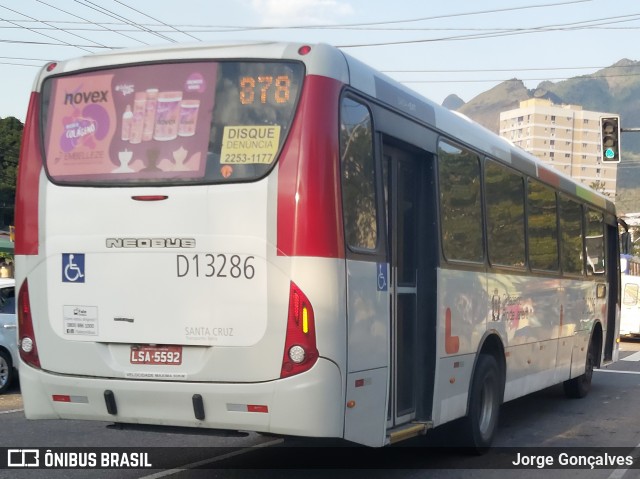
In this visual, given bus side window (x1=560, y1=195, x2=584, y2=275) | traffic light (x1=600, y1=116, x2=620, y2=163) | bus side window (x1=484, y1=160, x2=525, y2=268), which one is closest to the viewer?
bus side window (x1=484, y1=160, x2=525, y2=268)

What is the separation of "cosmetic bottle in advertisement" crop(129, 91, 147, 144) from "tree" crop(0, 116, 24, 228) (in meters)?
57.1

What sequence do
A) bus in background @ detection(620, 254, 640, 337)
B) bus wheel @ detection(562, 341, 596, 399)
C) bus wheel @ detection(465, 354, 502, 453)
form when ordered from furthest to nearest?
1. bus in background @ detection(620, 254, 640, 337)
2. bus wheel @ detection(562, 341, 596, 399)
3. bus wheel @ detection(465, 354, 502, 453)

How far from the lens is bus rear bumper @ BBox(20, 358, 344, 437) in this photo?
6258mm

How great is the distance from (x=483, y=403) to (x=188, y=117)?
15.0 feet

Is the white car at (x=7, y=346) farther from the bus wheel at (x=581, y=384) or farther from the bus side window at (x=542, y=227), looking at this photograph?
the bus wheel at (x=581, y=384)

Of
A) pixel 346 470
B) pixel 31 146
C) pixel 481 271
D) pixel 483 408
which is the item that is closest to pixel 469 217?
pixel 481 271

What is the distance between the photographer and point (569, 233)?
13.0m

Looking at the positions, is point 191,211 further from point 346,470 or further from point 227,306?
point 346,470

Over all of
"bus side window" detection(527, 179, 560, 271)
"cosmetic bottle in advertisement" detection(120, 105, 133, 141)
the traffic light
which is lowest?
"bus side window" detection(527, 179, 560, 271)

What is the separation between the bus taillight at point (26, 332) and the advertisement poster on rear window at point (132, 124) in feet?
3.06

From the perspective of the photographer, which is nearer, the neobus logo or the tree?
the neobus logo

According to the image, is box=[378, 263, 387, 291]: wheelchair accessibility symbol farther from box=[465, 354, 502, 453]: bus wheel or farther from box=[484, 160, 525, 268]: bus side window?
box=[484, 160, 525, 268]: bus side window

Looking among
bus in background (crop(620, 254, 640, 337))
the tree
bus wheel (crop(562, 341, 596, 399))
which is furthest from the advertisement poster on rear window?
the tree

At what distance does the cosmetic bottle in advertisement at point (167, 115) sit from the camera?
673 centimetres
